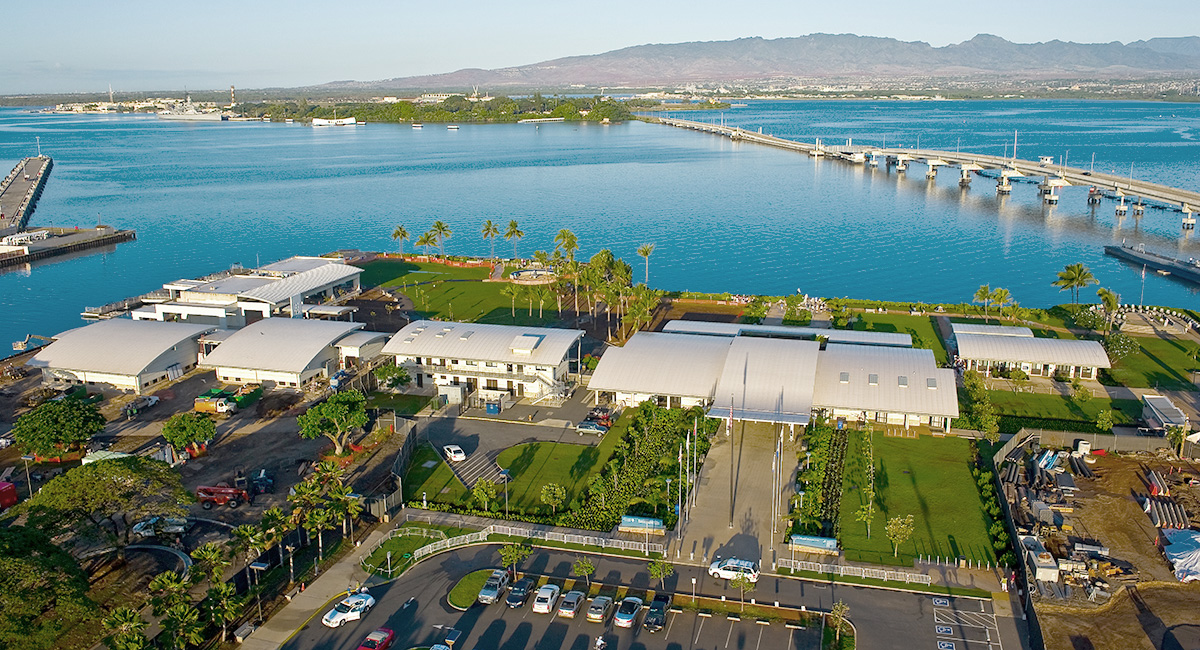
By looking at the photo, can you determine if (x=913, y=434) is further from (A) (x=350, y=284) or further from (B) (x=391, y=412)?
(A) (x=350, y=284)

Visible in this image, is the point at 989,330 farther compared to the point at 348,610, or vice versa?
the point at 989,330

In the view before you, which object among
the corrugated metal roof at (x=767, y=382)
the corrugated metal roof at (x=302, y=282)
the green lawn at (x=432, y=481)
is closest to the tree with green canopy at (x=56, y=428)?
the green lawn at (x=432, y=481)

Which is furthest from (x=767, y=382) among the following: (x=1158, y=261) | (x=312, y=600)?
(x=1158, y=261)

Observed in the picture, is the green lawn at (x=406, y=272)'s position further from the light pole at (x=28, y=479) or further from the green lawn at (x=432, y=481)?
the light pole at (x=28, y=479)

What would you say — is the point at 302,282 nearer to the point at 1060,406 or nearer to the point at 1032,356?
the point at 1032,356

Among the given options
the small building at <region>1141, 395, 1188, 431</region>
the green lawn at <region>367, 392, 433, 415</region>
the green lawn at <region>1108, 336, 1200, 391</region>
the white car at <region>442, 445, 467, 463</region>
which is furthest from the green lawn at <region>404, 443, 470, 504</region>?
the green lawn at <region>1108, 336, 1200, 391</region>

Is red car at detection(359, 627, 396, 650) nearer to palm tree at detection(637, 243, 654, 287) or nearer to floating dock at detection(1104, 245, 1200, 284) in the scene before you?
palm tree at detection(637, 243, 654, 287)
